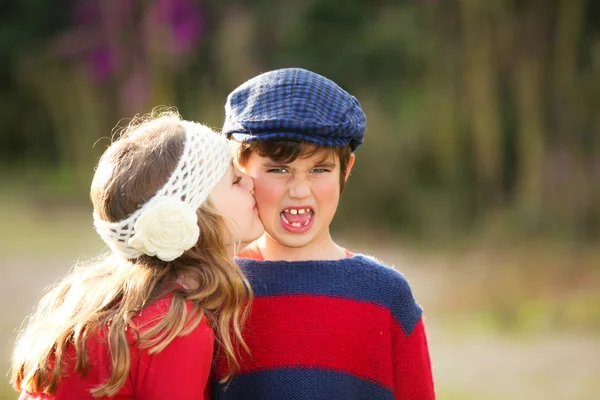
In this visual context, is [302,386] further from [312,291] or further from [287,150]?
[287,150]

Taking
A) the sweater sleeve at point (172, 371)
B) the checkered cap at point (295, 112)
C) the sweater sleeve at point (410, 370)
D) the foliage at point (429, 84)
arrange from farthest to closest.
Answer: the foliage at point (429, 84) → the sweater sleeve at point (410, 370) → the checkered cap at point (295, 112) → the sweater sleeve at point (172, 371)

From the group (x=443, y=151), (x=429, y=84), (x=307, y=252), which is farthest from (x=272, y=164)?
(x=429, y=84)

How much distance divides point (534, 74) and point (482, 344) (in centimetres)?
259

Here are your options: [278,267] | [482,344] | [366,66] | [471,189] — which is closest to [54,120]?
[366,66]

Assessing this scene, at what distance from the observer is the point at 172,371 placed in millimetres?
2090

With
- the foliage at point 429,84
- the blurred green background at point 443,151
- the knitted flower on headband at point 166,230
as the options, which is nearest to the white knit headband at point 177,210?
the knitted flower on headband at point 166,230

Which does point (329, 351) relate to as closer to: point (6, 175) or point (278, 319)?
point (278, 319)

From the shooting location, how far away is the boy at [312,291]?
231cm

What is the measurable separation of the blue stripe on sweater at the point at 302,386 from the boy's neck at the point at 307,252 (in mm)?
316

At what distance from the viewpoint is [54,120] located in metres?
11.1

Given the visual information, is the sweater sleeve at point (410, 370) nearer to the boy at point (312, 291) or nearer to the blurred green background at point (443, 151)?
the boy at point (312, 291)

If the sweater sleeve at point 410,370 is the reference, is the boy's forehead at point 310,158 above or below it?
above

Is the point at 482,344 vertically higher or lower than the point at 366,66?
lower

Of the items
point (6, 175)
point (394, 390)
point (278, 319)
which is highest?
point (278, 319)
